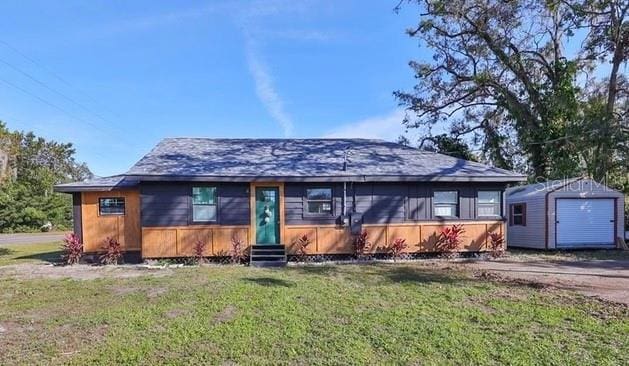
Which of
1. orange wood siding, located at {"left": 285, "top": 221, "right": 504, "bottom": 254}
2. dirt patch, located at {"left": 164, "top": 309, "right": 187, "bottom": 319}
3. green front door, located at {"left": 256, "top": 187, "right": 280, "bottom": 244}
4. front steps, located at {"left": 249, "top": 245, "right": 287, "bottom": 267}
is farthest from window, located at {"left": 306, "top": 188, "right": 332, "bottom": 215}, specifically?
dirt patch, located at {"left": 164, "top": 309, "right": 187, "bottom": 319}

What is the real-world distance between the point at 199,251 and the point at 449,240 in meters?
7.36

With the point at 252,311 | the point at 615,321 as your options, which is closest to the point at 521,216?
the point at 615,321

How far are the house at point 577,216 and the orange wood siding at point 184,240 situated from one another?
10.8 m

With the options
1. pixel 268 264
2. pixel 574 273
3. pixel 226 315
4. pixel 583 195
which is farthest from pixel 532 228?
pixel 226 315

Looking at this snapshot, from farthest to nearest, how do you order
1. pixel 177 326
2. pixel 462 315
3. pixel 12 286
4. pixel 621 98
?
pixel 621 98
pixel 12 286
pixel 462 315
pixel 177 326

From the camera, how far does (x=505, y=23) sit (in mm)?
21844

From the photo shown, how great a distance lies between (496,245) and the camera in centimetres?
1387

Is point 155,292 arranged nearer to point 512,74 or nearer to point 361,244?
point 361,244

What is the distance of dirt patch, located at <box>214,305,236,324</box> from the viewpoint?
6.43 m

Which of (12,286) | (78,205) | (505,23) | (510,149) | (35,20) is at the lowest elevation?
(12,286)

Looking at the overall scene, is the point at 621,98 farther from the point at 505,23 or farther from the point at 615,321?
the point at 615,321

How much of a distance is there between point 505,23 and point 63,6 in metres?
19.1

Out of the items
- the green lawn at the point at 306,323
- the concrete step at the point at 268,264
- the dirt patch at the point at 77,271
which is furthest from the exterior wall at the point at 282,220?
the green lawn at the point at 306,323

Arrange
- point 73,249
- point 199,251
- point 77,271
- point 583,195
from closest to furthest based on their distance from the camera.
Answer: point 77,271 → point 199,251 → point 73,249 → point 583,195
